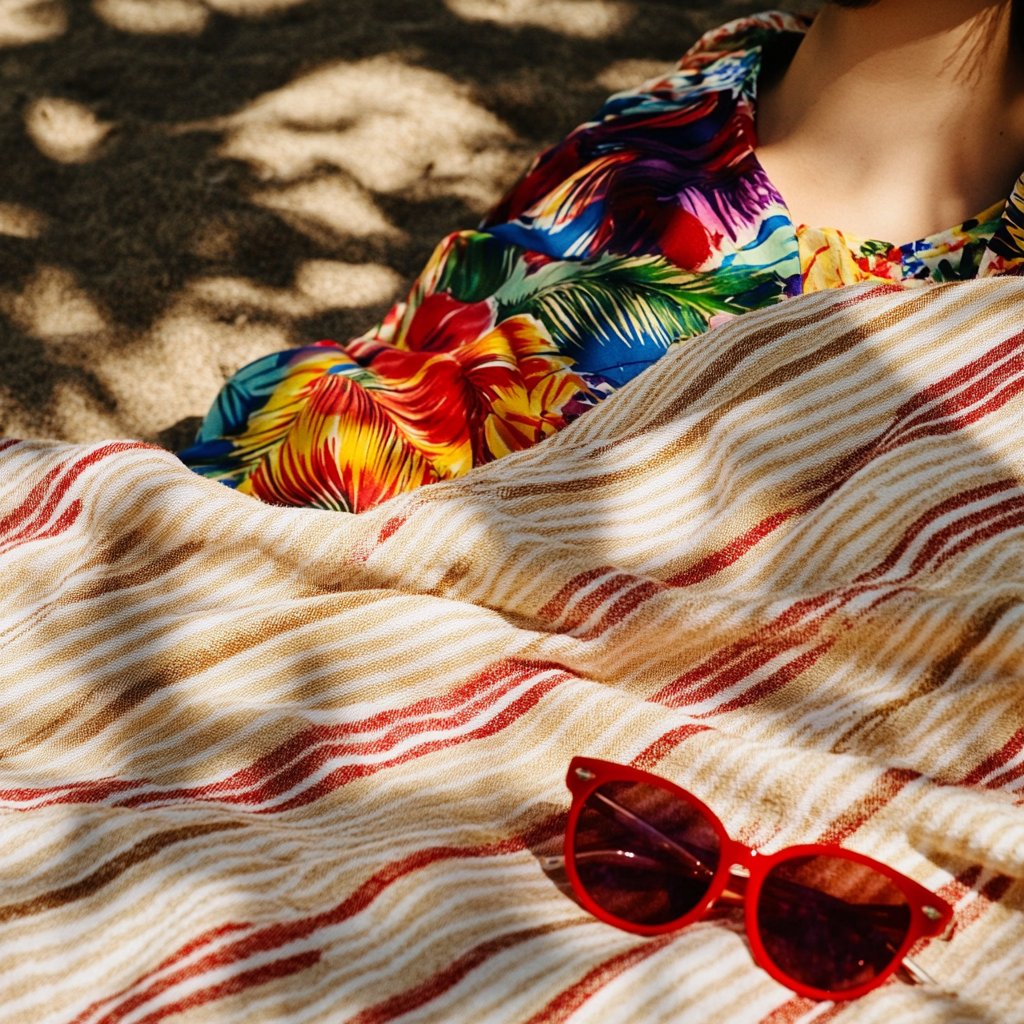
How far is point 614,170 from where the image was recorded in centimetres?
162

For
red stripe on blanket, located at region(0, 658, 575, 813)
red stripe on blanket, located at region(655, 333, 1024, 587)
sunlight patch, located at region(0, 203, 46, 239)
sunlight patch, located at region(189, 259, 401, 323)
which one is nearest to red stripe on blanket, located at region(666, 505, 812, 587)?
red stripe on blanket, located at region(655, 333, 1024, 587)

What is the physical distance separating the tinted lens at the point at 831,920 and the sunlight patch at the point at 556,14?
8.07 ft

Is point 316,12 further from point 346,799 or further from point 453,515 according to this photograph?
point 346,799

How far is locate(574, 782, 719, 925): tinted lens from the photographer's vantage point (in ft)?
2.54

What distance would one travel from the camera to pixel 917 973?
0.73 m

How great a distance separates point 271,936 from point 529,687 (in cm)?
30

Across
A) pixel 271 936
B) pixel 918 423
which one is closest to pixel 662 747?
pixel 271 936

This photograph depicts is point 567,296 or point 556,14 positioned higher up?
point 556,14

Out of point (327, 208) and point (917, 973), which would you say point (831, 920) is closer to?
point (917, 973)

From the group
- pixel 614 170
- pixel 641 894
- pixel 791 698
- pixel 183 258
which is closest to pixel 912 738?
pixel 791 698

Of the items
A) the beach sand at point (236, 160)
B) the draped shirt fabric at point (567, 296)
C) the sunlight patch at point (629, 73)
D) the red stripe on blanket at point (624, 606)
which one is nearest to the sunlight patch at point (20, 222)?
the beach sand at point (236, 160)

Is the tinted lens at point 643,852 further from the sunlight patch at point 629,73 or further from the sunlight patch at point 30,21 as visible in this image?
the sunlight patch at point 30,21

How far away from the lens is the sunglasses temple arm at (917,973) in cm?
73

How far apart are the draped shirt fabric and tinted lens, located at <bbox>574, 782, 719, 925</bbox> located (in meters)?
0.63
